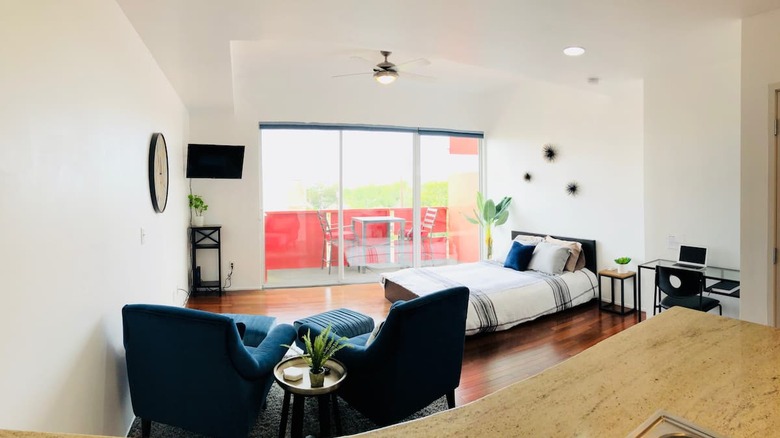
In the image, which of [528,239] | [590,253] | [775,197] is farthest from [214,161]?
[775,197]

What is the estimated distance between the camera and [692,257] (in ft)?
12.5

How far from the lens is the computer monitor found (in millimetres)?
3756

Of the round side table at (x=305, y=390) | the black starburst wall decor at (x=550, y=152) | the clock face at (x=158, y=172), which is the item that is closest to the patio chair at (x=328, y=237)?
the clock face at (x=158, y=172)

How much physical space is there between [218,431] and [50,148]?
5.03 ft

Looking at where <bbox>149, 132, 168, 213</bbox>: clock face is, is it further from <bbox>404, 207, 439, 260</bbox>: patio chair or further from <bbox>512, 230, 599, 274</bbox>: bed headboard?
<bbox>512, 230, 599, 274</bbox>: bed headboard

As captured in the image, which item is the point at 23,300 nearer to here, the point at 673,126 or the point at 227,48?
the point at 227,48

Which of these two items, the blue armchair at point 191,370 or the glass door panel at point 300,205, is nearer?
the blue armchair at point 191,370

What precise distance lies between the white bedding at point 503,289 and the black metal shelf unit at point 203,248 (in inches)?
94.8

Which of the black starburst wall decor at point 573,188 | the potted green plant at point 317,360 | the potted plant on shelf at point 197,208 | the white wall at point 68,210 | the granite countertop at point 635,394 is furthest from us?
the potted plant on shelf at point 197,208

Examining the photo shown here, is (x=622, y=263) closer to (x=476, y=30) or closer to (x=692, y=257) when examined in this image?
(x=692, y=257)

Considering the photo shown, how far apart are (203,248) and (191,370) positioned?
13.0 ft

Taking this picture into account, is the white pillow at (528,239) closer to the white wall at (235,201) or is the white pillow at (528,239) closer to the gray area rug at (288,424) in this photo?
the gray area rug at (288,424)

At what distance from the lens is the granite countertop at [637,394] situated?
96 centimetres

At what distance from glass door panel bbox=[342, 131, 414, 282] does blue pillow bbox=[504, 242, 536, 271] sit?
1.91m
